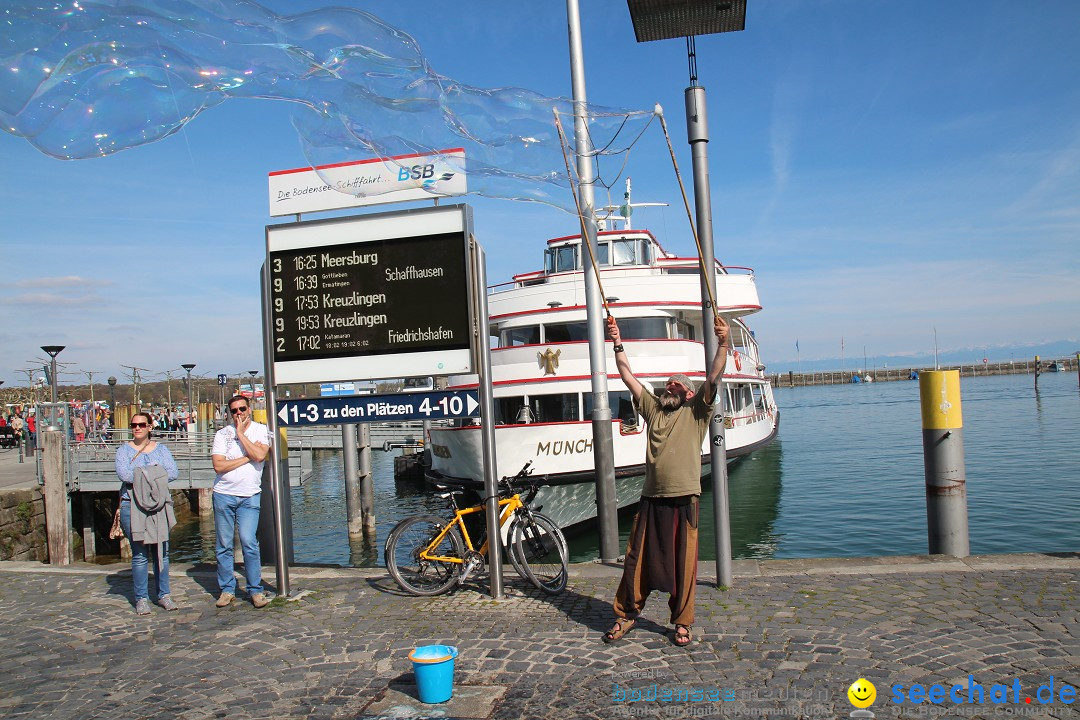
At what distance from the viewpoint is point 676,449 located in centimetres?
580

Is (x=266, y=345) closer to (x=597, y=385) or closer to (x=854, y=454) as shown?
(x=597, y=385)

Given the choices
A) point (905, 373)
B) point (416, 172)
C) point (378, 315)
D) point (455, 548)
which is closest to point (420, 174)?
point (416, 172)

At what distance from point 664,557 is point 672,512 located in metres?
0.34

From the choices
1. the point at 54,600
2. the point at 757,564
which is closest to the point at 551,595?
the point at 757,564

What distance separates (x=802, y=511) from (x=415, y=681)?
16.8m

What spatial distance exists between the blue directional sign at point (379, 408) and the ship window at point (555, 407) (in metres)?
8.89

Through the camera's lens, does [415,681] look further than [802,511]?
No

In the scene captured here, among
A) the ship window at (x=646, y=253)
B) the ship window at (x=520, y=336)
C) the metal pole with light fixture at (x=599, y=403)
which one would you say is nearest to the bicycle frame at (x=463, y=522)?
the metal pole with light fixture at (x=599, y=403)

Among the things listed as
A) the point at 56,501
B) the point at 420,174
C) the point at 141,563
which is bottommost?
the point at 56,501

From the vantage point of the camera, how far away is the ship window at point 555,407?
16.4m

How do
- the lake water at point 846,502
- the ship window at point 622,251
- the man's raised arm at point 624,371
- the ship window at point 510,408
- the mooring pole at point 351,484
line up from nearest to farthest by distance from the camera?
the man's raised arm at point 624,371 < the lake water at point 846,502 < the ship window at point 510,408 < the mooring pole at point 351,484 < the ship window at point 622,251

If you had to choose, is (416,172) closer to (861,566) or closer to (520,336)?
(861,566)

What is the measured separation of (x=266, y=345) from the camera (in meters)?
7.72

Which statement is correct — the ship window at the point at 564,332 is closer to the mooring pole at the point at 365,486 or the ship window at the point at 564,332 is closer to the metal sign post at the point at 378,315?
the mooring pole at the point at 365,486
